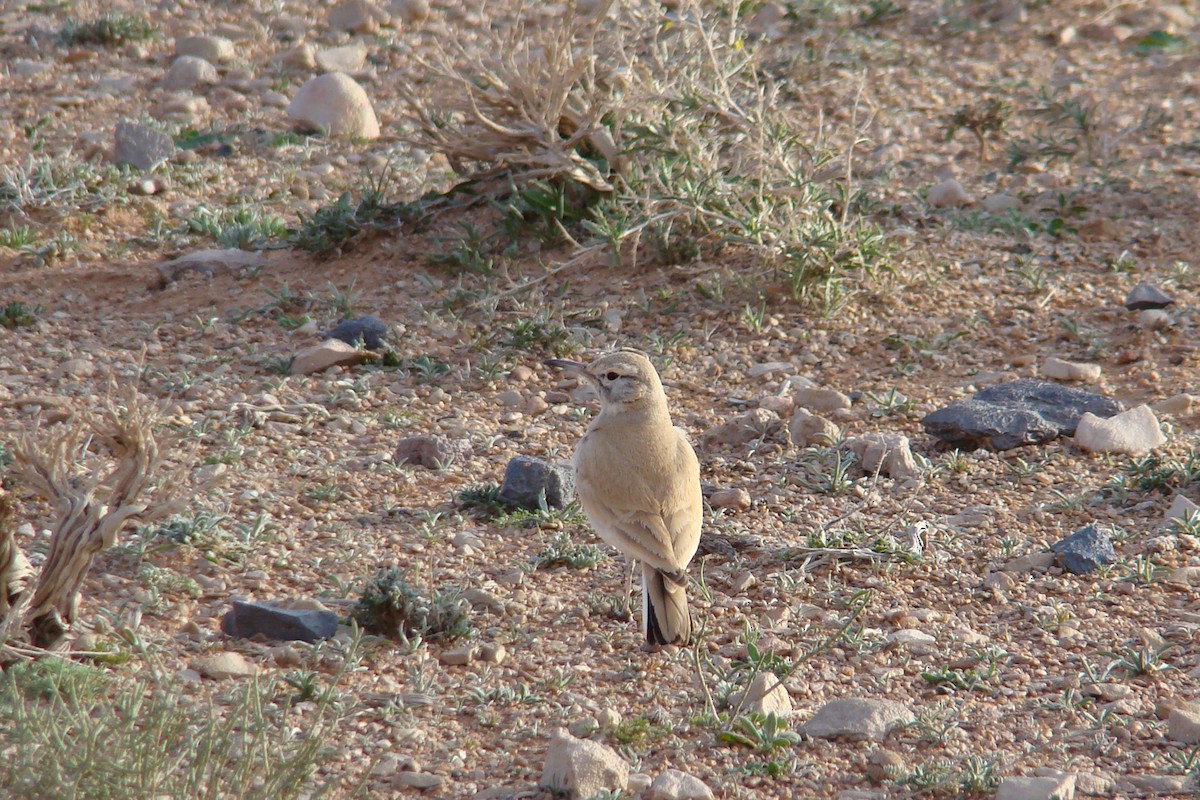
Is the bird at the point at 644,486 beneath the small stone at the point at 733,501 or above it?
above

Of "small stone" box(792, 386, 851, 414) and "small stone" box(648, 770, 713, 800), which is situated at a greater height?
"small stone" box(648, 770, 713, 800)

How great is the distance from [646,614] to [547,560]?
78 centimetres

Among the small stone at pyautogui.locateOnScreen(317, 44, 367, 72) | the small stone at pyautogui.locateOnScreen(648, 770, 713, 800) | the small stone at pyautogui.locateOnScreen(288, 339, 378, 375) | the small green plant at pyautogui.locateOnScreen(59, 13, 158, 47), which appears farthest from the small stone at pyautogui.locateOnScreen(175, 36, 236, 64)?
the small stone at pyautogui.locateOnScreen(648, 770, 713, 800)

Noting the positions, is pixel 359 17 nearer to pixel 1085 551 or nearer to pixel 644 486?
pixel 644 486

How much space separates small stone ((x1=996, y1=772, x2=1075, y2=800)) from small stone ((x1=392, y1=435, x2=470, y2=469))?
277 centimetres

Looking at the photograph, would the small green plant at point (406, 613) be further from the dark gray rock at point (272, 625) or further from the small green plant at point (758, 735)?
the small green plant at point (758, 735)

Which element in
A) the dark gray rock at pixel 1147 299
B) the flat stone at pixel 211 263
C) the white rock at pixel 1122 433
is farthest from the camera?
the flat stone at pixel 211 263

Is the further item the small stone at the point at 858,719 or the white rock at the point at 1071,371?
the white rock at the point at 1071,371

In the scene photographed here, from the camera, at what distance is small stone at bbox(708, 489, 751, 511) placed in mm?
5492

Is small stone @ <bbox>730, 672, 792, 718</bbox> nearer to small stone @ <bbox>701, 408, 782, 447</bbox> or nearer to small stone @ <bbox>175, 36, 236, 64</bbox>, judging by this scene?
small stone @ <bbox>701, 408, 782, 447</bbox>

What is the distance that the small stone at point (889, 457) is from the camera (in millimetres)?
5738

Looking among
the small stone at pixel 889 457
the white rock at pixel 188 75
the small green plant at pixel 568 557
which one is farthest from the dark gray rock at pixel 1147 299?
the white rock at pixel 188 75

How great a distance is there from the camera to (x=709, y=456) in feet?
19.6

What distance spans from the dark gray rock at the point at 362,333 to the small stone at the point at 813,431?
6.81 ft
